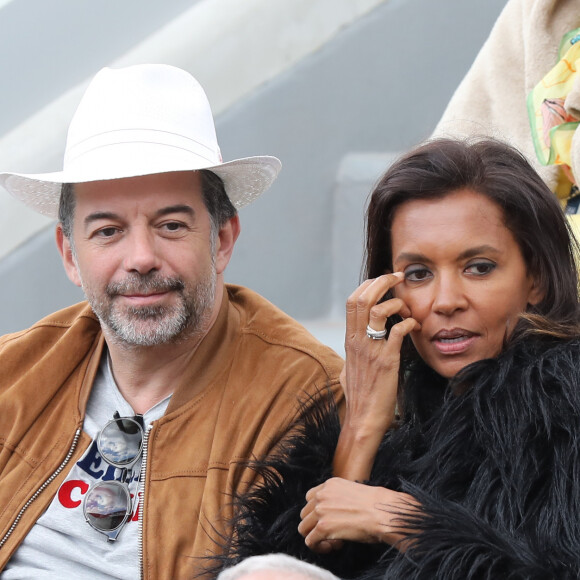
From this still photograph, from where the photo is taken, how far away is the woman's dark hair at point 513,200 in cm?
174

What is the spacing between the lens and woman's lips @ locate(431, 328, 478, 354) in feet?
5.66

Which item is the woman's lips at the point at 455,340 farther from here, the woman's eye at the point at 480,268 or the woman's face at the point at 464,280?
the woman's eye at the point at 480,268

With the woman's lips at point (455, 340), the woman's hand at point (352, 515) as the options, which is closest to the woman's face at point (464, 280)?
the woman's lips at point (455, 340)

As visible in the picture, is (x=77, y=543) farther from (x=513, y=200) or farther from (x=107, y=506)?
(x=513, y=200)

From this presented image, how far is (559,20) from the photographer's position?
8.55ft

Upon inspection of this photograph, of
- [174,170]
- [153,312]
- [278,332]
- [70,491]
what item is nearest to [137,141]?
[174,170]

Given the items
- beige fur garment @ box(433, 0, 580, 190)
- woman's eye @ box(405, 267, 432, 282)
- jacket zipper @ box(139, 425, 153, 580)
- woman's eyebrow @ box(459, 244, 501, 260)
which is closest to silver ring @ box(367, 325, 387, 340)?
woman's eye @ box(405, 267, 432, 282)

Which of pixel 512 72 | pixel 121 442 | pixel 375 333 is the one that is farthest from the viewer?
pixel 512 72

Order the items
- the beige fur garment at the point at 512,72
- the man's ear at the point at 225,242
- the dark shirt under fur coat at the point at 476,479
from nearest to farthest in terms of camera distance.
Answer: the dark shirt under fur coat at the point at 476,479, the man's ear at the point at 225,242, the beige fur garment at the point at 512,72

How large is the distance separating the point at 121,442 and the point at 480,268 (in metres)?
0.84

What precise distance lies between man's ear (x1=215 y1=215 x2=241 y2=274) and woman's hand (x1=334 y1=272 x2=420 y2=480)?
0.45 m

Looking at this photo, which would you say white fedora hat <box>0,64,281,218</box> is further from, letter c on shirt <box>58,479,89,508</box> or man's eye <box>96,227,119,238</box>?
letter c on shirt <box>58,479,89,508</box>

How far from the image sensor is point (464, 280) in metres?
1.72

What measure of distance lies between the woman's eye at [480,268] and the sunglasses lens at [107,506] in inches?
32.3
